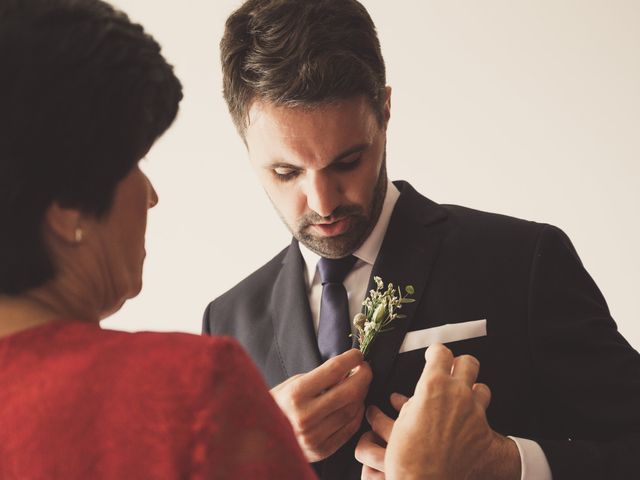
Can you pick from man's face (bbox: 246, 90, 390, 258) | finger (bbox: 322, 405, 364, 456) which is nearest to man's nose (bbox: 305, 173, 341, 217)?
man's face (bbox: 246, 90, 390, 258)

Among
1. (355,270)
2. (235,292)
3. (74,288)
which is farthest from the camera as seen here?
(235,292)

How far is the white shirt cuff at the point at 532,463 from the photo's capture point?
4.43ft

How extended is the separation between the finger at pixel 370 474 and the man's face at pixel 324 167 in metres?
0.46

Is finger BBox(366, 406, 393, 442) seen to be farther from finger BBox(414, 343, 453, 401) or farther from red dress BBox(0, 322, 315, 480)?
red dress BBox(0, 322, 315, 480)

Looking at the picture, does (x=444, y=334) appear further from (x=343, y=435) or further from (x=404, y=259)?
(x=343, y=435)

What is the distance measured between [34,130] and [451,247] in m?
1.03

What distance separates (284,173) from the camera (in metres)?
1.57

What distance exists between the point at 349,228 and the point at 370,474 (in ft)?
1.66

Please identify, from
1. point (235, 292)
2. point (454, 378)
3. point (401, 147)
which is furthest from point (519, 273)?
point (401, 147)

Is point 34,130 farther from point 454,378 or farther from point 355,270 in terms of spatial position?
point 355,270

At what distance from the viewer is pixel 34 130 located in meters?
0.73

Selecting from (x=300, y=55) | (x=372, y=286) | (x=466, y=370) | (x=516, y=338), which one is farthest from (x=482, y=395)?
(x=300, y=55)

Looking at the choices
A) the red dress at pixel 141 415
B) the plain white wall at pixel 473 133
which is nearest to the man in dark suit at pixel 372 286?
the red dress at pixel 141 415

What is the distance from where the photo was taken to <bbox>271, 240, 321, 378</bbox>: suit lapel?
1561 millimetres
